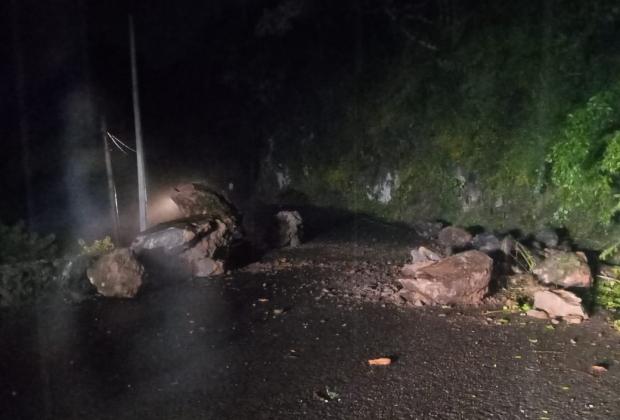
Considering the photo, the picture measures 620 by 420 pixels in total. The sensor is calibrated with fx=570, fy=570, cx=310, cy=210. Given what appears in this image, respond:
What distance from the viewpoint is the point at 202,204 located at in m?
10.1

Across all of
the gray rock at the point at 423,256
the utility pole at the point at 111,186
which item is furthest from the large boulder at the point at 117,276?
the utility pole at the point at 111,186

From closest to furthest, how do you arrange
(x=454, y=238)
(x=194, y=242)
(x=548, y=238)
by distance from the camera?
(x=194, y=242)
(x=548, y=238)
(x=454, y=238)

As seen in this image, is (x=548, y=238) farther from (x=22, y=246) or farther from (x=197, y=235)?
(x=22, y=246)

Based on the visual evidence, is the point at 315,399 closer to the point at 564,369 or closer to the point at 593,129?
the point at 564,369

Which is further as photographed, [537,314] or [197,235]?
[197,235]

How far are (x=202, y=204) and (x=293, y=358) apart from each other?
4855mm

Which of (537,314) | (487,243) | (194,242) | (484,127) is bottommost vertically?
(537,314)

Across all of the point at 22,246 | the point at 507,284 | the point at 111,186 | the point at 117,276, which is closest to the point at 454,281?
the point at 507,284

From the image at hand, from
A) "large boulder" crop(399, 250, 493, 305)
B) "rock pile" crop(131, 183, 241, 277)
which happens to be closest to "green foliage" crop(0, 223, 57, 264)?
"rock pile" crop(131, 183, 241, 277)

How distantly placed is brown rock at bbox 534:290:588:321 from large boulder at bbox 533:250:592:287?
60cm

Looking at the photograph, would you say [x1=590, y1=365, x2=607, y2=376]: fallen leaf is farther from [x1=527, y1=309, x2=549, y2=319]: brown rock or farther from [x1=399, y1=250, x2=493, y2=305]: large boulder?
[x1=399, y1=250, x2=493, y2=305]: large boulder

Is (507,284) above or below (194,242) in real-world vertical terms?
below

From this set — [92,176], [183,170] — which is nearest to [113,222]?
[92,176]

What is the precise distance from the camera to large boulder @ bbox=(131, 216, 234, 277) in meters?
8.85
